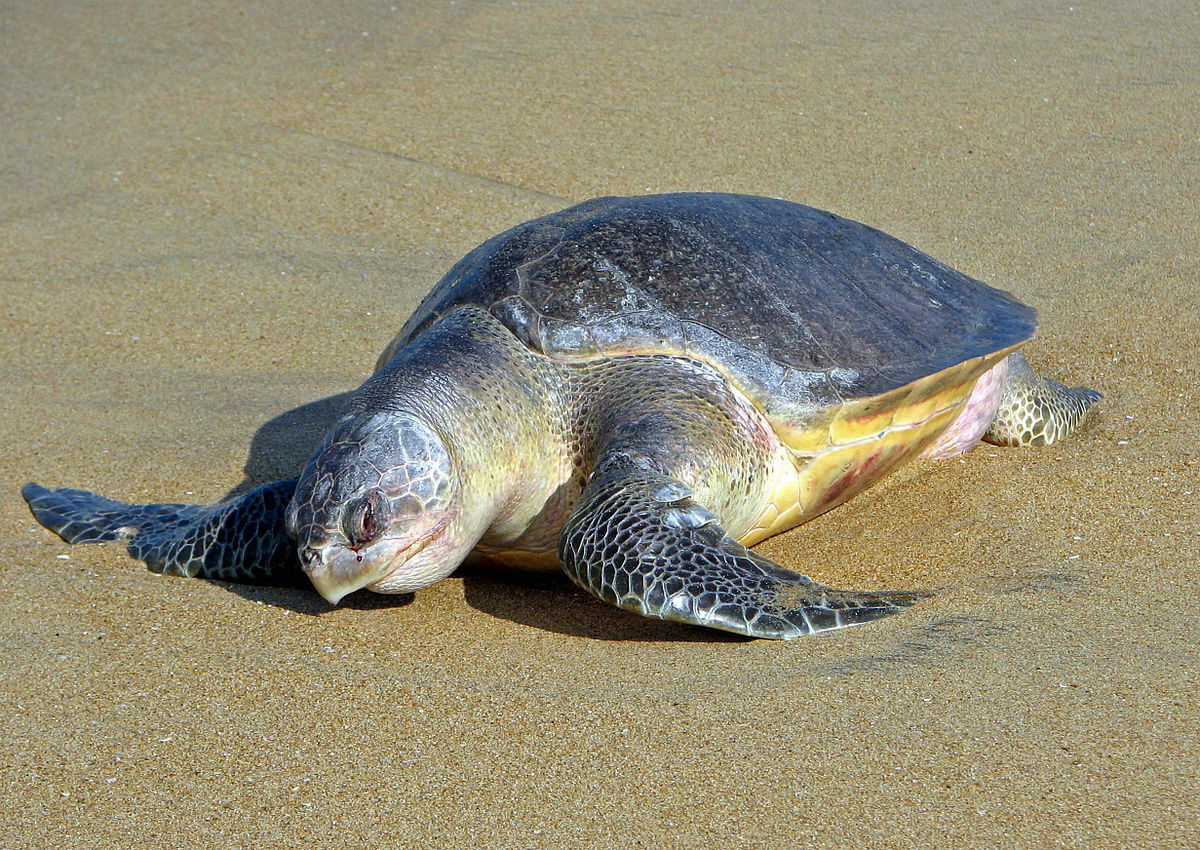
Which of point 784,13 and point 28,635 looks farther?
point 784,13

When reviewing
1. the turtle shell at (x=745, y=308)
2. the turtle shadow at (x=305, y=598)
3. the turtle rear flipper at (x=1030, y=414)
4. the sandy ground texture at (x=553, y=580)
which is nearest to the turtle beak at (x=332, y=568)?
the sandy ground texture at (x=553, y=580)

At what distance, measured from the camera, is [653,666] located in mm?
2725

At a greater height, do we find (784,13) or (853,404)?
(784,13)

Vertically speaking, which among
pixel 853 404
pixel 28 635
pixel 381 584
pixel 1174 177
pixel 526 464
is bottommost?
pixel 28 635

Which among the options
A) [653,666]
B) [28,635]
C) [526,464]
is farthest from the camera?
[526,464]

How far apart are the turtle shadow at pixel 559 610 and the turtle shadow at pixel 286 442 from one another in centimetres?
92

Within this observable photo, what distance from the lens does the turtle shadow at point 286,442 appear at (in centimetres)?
412

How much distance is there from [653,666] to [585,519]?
0.47 meters

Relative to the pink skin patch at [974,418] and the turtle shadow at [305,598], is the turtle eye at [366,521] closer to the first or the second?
the turtle shadow at [305,598]

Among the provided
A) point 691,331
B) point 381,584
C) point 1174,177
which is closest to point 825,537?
point 691,331

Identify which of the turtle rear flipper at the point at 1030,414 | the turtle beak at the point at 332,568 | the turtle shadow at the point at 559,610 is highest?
the turtle rear flipper at the point at 1030,414

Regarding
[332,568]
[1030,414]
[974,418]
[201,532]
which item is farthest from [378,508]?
[1030,414]

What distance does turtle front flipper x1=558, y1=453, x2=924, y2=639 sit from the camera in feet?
9.12

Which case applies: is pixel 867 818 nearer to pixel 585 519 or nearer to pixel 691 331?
pixel 585 519
